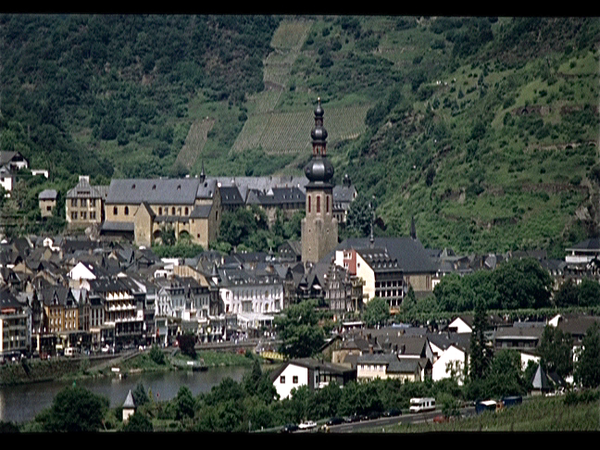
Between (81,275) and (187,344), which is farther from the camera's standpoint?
(81,275)

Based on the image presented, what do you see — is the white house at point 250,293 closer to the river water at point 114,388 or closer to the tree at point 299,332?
the tree at point 299,332

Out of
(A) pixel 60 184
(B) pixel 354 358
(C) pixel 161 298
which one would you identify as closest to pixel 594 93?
(A) pixel 60 184

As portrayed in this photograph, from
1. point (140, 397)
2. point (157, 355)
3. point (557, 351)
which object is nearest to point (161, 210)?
point (157, 355)

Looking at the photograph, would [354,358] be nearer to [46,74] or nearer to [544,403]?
[544,403]

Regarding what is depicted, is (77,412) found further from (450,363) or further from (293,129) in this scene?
(293,129)

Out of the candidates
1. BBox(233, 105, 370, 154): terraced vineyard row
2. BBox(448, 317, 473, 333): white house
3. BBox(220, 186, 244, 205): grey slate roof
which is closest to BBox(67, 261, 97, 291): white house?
BBox(448, 317, 473, 333): white house

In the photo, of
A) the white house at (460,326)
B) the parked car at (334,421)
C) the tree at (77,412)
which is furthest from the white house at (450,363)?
the tree at (77,412)
